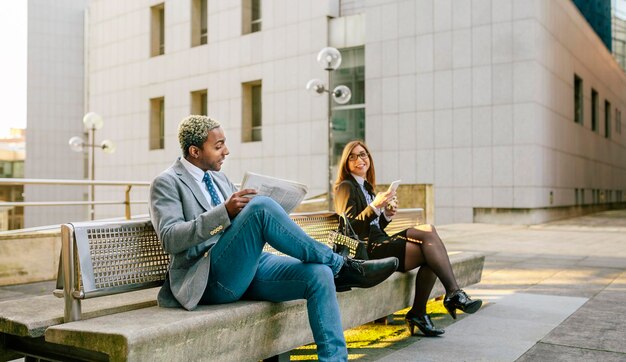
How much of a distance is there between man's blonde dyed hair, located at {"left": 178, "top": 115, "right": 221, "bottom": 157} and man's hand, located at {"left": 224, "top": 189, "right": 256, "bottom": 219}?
50cm

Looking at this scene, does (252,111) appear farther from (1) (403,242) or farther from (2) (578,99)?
(1) (403,242)

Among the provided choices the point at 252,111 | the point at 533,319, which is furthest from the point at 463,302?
the point at 252,111

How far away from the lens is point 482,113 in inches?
894

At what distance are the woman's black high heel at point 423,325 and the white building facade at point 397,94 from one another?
1838cm

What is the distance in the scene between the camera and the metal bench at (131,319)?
2805mm

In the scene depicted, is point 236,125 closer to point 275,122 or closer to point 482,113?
point 275,122

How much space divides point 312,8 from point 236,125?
269 inches

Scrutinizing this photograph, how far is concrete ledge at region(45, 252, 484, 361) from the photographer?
108 inches

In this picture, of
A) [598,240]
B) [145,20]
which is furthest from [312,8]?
[598,240]

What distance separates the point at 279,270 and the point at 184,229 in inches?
25.5

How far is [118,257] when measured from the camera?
3.34 meters

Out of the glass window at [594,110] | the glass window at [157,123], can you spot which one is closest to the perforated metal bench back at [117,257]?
the glass window at [157,123]

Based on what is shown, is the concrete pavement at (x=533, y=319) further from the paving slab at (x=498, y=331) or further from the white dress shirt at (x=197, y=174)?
the white dress shirt at (x=197, y=174)

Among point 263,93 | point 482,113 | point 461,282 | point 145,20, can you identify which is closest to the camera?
point 461,282
